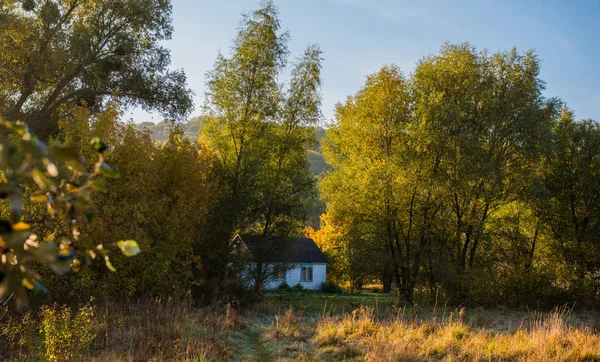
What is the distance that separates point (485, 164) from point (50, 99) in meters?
19.4

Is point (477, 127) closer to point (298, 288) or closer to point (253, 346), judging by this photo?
point (253, 346)

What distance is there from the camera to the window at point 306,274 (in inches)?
1651

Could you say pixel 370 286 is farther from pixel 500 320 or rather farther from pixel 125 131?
pixel 125 131

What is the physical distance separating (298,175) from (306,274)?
20.1m

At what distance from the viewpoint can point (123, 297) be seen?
14953mm

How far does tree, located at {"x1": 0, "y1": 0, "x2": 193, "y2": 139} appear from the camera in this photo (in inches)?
702

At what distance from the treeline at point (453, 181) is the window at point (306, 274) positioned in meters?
16.2

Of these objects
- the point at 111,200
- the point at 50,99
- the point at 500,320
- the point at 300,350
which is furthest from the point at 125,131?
the point at 500,320

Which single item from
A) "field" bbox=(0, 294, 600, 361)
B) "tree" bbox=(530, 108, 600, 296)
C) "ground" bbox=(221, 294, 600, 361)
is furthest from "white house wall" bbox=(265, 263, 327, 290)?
"field" bbox=(0, 294, 600, 361)

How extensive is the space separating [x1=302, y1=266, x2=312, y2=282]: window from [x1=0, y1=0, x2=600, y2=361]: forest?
12.8 meters

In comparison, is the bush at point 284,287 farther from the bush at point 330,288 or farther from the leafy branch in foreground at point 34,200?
the leafy branch in foreground at point 34,200

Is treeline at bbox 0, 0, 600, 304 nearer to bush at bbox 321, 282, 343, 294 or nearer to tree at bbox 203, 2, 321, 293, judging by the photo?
tree at bbox 203, 2, 321, 293

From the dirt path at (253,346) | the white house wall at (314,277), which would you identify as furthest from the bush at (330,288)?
the dirt path at (253,346)

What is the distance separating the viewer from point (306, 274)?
42188mm
